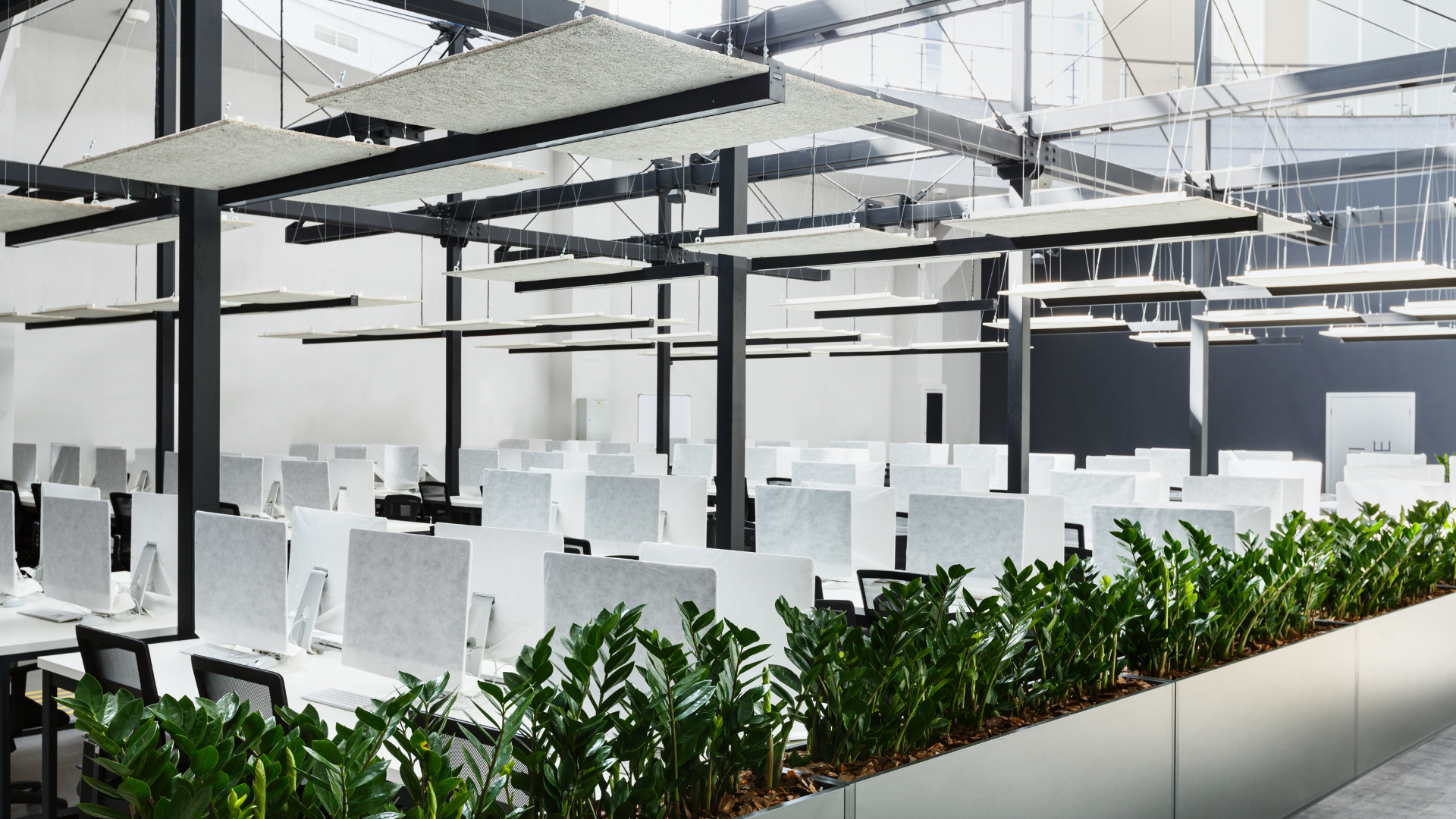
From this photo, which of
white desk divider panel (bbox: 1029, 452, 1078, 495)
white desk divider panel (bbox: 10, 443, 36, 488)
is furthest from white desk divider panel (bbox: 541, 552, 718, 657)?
white desk divider panel (bbox: 10, 443, 36, 488)

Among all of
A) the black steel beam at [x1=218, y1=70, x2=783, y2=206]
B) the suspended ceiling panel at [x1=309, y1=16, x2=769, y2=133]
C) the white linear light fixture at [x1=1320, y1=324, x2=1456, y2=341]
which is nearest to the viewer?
the suspended ceiling panel at [x1=309, y1=16, x2=769, y2=133]

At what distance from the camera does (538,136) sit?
3.21m

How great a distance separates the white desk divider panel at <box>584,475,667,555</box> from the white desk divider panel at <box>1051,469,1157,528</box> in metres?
2.79

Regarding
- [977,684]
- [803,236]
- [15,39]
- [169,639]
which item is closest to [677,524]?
[803,236]

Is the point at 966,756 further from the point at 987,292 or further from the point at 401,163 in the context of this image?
the point at 987,292

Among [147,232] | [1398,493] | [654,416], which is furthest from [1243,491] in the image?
[654,416]

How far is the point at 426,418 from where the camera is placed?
15.3m

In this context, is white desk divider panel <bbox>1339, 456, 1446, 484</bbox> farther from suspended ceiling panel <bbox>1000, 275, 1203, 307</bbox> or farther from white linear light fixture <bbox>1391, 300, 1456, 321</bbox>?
suspended ceiling panel <bbox>1000, 275, 1203, 307</bbox>

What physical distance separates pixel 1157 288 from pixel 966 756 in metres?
5.67

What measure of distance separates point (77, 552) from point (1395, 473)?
1098cm

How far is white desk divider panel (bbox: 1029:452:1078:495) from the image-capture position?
9.34 metres

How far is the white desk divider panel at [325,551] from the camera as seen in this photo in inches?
147

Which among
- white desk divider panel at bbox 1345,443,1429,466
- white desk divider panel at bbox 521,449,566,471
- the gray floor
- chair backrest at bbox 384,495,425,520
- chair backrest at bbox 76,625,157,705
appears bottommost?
the gray floor

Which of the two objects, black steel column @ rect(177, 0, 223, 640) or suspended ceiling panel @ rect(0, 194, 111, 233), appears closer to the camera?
black steel column @ rect(177, 0, 223, 640)
